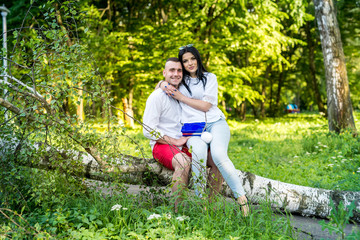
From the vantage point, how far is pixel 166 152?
3734 millimetres

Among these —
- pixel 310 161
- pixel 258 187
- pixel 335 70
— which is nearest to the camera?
pixel 258 187

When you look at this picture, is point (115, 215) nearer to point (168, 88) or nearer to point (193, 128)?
point (193, 128)

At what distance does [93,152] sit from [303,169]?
13.6ft

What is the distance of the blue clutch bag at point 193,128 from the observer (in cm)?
385

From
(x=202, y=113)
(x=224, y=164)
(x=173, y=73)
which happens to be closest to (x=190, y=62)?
(x=173, y=73)

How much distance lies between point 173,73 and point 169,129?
66 cm

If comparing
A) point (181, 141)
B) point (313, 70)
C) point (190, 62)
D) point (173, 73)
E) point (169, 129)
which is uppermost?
point (313, 70)

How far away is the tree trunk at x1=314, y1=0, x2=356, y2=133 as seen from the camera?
25.6 ft

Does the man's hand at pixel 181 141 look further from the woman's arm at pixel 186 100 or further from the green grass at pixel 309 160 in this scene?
the green grass at pixel 309 160

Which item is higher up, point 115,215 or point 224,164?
point 224,164

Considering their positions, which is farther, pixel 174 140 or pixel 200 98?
pixel 200 98

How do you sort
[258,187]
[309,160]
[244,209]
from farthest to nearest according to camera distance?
[309,160], [258,187], [244,209]

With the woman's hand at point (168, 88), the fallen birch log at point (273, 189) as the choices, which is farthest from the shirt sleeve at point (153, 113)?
the fallen birch log at point (273, 189)

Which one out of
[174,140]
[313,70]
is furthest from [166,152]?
[313,70]
